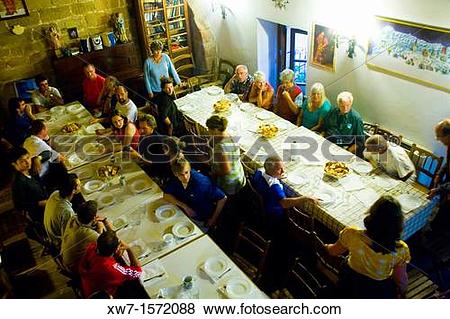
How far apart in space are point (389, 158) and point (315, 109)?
1.61 metres

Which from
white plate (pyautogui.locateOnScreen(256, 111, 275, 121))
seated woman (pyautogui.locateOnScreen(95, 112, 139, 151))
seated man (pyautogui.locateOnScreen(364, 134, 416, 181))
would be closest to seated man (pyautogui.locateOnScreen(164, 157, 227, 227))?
seated woman (pyautogui.locateOnScreen(95, 112, 139, 151))

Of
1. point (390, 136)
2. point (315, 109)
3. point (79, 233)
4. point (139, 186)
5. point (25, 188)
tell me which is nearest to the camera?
point (79, 233)

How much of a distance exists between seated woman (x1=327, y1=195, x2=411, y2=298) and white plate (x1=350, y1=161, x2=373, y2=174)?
1456 mm

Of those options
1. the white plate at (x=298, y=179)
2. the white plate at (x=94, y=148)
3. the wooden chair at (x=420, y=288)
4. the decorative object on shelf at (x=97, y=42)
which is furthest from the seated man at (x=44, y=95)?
the wooden chair at (x=420, y=288)

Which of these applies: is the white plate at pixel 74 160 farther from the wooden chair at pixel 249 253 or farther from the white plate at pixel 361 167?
the white plate at pixel 361 167

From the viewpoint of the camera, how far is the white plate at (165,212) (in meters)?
4.21

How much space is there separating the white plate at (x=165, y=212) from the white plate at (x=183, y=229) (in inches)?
6.6

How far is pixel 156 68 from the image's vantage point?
7.11 m

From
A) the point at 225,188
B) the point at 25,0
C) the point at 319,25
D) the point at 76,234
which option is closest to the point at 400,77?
the point at 319,25

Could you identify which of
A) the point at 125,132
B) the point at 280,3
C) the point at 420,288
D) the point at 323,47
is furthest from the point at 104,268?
the point at 280,3

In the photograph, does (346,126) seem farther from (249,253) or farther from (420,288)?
(249,253)

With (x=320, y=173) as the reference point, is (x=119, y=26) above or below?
above

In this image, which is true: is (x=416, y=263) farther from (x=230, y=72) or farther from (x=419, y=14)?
(x=230, y=72)
